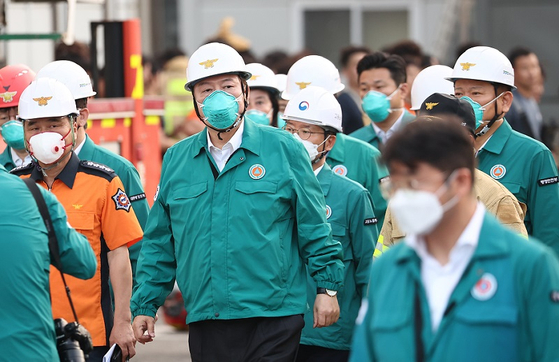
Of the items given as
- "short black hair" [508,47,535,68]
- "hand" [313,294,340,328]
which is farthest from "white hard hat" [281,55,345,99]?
"short black hair" [508,47,535,68]

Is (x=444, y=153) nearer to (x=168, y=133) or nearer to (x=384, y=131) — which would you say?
(x=384, y=131)

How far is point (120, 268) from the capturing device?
19.1 feet

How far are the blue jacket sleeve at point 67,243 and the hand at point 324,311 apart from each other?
4.08ft

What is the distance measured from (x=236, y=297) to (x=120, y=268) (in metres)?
0.80

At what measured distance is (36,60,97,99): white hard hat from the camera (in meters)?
6.86

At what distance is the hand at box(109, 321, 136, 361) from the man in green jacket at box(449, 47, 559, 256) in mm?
2203

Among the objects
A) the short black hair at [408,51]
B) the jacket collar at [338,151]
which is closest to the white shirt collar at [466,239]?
the jacket collar at [338,151]

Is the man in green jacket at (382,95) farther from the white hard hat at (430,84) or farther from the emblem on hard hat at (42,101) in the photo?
the emblem on hard hat at (42,101)

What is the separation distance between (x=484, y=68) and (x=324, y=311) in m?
2.12

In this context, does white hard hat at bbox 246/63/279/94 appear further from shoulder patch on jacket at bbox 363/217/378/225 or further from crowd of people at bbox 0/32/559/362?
shoulder patch on jacket at bbox 363/217/378/225

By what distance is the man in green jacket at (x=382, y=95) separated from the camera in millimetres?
8617

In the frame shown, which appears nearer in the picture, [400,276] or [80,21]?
Answer: [400,276]

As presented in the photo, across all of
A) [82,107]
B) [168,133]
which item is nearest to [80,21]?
[168,133]

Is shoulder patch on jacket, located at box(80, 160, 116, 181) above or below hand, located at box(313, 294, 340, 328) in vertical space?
above
